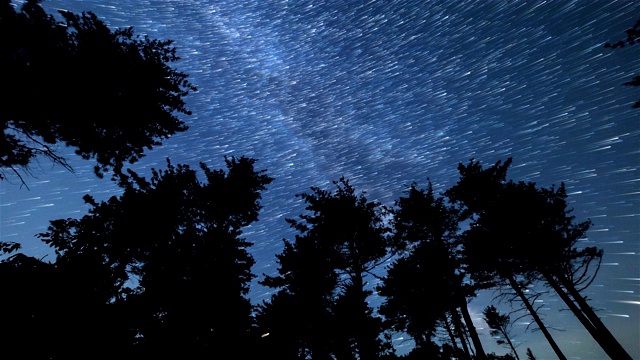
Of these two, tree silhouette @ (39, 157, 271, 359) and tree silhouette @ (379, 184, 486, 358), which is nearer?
tree silhouette @ (39, 157, 271, 359)

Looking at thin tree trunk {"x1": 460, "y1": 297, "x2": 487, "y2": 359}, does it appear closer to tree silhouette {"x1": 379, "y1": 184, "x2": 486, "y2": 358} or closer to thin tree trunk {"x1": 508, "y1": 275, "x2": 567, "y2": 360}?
tree silhouette {"x1": 379, "y1": 184, "x2": 486, "y2": 358}

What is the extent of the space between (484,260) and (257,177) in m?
15.0

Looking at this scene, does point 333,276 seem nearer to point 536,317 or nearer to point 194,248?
point 194,248

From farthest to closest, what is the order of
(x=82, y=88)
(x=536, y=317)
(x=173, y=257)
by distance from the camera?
(x=536, y=317)
(x=173, y=257)
(x=82, y=88)

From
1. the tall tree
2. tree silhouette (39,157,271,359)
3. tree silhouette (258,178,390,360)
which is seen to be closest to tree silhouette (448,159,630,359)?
the tall tree

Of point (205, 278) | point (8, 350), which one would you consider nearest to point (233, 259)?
point (205, 278)

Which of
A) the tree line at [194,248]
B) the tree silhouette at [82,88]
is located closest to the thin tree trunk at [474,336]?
the tree line at [194,248]

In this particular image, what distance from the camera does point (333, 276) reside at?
52.8ft

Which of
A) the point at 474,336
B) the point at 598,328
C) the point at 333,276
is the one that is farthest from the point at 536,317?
the point at 333,276

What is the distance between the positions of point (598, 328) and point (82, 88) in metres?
22.9

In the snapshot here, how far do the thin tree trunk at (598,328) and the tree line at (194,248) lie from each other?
66 mm

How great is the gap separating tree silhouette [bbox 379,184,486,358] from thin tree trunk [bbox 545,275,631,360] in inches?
174

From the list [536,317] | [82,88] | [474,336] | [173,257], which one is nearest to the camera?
[82,88]

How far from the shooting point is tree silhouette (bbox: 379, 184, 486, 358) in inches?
629
